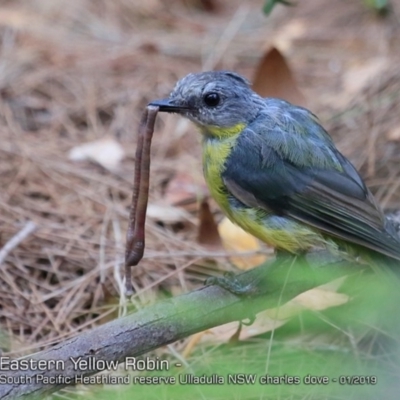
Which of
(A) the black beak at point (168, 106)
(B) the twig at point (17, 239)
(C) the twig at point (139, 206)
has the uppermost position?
(A) the black beak at point (168, 106)

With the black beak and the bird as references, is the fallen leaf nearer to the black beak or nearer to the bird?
the bird

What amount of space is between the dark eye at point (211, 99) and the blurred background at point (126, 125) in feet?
2.52

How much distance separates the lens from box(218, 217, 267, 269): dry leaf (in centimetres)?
401

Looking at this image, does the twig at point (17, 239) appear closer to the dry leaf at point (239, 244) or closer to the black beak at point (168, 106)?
the dry leaf at point (239, 244)

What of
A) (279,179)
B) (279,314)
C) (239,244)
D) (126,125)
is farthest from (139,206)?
(126,125)

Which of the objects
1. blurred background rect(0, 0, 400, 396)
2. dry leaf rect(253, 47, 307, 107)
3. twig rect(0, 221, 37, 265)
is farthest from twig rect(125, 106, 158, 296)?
dry leaf rect(253, 47, 307, 107)

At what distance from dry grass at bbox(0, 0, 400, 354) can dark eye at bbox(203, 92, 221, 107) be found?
2.90 ft

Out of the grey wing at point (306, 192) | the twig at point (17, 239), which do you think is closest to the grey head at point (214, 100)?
the grey wing at point (306, 192)

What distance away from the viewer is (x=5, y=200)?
4461 mm

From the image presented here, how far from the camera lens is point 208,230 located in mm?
4125

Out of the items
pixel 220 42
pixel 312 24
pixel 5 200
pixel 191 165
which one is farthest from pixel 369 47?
pixel 5 200

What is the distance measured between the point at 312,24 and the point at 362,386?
5.21 m

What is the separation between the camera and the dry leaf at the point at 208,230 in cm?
407

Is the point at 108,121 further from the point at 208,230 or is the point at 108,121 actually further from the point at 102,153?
the point at 208,230
